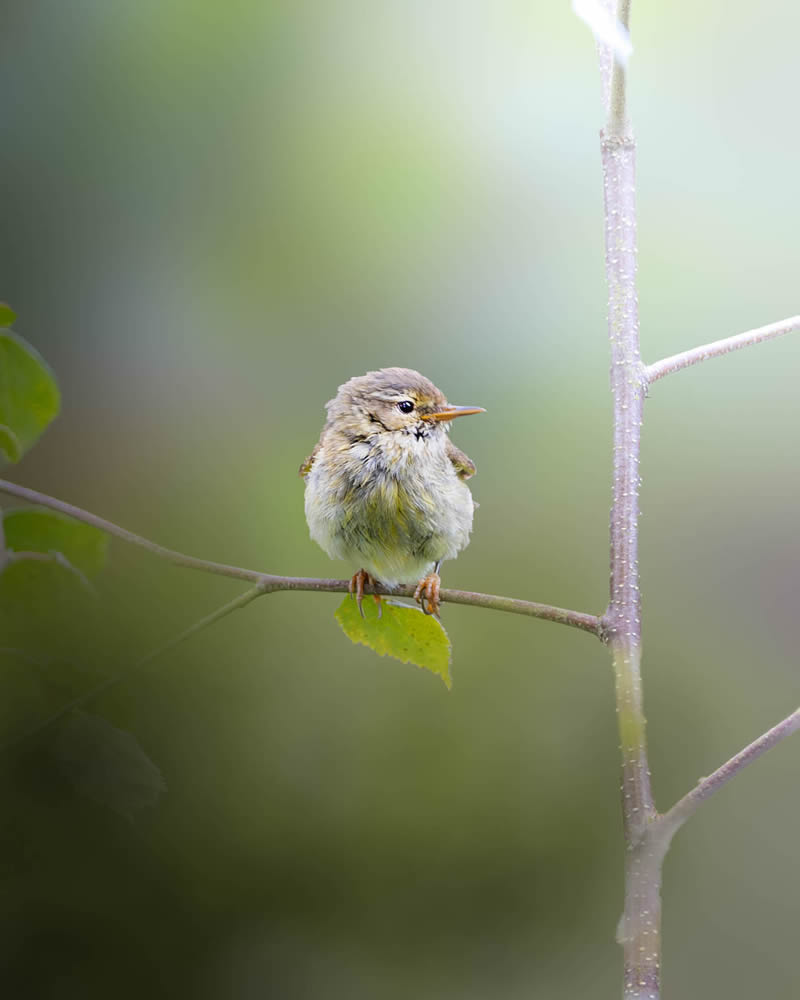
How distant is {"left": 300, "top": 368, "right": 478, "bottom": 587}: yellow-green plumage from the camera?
105 centimetres

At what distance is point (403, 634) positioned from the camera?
2.98ft

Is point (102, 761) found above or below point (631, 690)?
below

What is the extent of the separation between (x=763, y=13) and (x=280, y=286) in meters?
0.77

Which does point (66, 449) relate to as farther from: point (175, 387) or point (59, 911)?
point (59, 911)

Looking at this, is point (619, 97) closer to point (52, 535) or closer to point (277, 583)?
point (277, 583)

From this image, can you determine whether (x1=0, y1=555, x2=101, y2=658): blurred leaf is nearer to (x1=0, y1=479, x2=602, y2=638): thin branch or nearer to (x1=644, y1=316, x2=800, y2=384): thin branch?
(x1=0, y1=479, x2=602, y2=638): thin branch

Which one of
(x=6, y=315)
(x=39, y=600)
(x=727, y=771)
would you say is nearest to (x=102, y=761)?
(x=39, y=600)

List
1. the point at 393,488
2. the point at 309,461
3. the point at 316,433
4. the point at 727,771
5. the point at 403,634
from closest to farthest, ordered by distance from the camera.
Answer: the point at 727,771 < the point at 403,634 < the point at 393,488 < the point at 309,461 < the point at 316,433

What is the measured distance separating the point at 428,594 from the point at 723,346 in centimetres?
40

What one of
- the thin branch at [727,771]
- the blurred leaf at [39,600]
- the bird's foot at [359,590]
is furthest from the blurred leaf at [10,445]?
the thin branch at [727,771]

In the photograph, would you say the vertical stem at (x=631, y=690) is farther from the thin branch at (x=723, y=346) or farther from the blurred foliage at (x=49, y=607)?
the blurred foliage at (x=49, y=607)

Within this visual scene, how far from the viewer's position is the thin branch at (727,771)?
0.65m

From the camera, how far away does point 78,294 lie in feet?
4.68

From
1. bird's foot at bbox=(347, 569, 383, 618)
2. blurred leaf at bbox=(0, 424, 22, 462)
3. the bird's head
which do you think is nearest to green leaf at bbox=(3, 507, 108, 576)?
blurred leaf at bbox=(0, 424, 22, 462)
